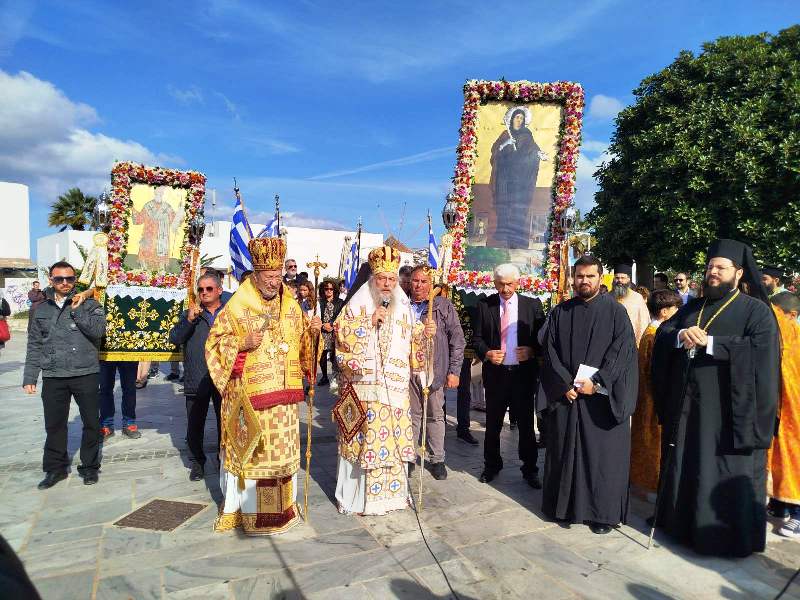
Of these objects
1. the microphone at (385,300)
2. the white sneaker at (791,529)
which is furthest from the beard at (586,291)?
the white sneaker at (791,529)

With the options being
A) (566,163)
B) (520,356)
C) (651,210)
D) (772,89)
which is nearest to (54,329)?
(520,356)

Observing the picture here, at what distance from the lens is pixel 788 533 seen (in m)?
4.49

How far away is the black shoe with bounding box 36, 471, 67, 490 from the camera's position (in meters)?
5.30

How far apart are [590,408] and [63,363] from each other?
199 inches

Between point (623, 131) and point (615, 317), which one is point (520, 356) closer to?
point (615, 317)

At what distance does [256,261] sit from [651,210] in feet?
54.8

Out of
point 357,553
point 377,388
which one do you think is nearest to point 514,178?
point 377,388

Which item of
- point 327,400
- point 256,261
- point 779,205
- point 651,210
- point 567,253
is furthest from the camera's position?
point 651,210

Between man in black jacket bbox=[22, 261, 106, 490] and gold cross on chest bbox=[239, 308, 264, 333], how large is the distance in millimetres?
2050

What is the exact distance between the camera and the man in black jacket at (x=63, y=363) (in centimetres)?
527

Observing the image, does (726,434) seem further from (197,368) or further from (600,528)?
(197,368)

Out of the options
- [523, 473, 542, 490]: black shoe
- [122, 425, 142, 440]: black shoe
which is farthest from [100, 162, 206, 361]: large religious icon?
[523, 473, 542, 490]: black shoe

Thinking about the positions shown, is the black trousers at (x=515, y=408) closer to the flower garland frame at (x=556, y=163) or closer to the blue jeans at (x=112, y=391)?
the flower garland frame at (x=556, y=163)

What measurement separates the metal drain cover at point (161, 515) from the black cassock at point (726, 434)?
163 inches
